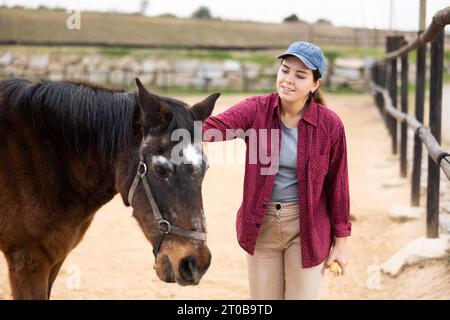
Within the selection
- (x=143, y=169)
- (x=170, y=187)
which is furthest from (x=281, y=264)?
(x=143, y=169)

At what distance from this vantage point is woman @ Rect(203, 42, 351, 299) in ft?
7.90

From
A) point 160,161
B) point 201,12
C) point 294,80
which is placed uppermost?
point 201,12

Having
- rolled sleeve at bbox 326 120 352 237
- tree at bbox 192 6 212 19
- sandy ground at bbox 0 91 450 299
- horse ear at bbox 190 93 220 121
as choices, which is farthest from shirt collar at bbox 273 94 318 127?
tree at bbox 192 6 212 19

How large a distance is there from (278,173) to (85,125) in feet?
3.13

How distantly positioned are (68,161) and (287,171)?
1.07 m

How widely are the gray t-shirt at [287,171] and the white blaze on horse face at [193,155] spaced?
0.35m

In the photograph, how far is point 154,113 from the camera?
7.94ft

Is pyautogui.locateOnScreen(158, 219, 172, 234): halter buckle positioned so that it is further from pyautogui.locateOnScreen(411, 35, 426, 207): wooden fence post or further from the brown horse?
pyautogui.locateOnScreen(411, 35, 426, 207): wooden fence post

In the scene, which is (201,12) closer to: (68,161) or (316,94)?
(68,161)

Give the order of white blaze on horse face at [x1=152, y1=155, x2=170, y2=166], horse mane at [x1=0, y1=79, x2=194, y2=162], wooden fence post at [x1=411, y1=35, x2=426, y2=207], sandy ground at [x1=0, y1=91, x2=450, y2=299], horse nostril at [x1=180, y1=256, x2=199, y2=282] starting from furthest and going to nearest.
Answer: wooden fence post at [x1=411, y1=35, x2=426, y2=207] → sandy ground at [x1=0, y1=91, x2=450, y2=299] → horse mane at [x1=0, y1=79, x2=194, y2=162] → white blaze on horse face at [x1=152, y1=155, x2=170, y2=166] → horse nostril at [x1=180, y1=256, x2=199, y2=282]

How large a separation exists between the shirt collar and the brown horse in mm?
302

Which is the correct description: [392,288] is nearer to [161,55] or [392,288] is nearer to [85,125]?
[85,125]

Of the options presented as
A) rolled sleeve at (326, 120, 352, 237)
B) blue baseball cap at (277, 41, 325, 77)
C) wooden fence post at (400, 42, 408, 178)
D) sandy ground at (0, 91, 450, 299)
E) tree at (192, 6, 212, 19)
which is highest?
tree at (192, 6, 212, 19)
